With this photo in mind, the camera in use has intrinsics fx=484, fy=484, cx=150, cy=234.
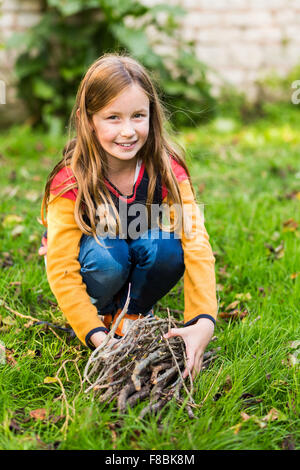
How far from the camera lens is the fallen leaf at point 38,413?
1.55 metres

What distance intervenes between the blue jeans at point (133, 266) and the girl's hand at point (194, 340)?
1.04 feet

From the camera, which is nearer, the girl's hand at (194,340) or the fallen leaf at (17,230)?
the girl's hand at (194,340)

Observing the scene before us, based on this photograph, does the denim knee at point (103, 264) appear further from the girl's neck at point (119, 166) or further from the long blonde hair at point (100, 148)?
the girl's neck at point (119, 166)

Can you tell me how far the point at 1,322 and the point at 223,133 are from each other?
415 cm

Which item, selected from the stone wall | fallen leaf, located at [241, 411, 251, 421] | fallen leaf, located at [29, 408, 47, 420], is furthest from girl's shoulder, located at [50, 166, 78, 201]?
the stone wall

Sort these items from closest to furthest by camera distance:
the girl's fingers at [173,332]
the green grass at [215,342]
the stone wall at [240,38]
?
the green grass at [215,342]
the girl's fingers at [173,332]
the stone wall at [240,38]

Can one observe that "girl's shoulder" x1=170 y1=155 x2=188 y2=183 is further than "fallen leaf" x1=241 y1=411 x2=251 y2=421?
Yes

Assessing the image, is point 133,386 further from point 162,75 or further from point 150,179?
point 162,75

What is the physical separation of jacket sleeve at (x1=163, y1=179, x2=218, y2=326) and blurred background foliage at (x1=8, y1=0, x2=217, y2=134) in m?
3.48

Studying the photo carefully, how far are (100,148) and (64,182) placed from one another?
0.21 metres

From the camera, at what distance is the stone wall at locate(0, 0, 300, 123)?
6008 millimetres

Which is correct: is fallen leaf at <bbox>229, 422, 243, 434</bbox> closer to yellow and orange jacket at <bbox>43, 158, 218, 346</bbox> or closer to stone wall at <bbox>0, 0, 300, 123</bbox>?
yellow and orange jacket at <bbox>43, 158, 218, 346</bbox>

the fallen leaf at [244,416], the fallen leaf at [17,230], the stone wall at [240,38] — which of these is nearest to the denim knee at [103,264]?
the fallen leaf at [244,416]

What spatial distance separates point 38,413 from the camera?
5.14 feet
